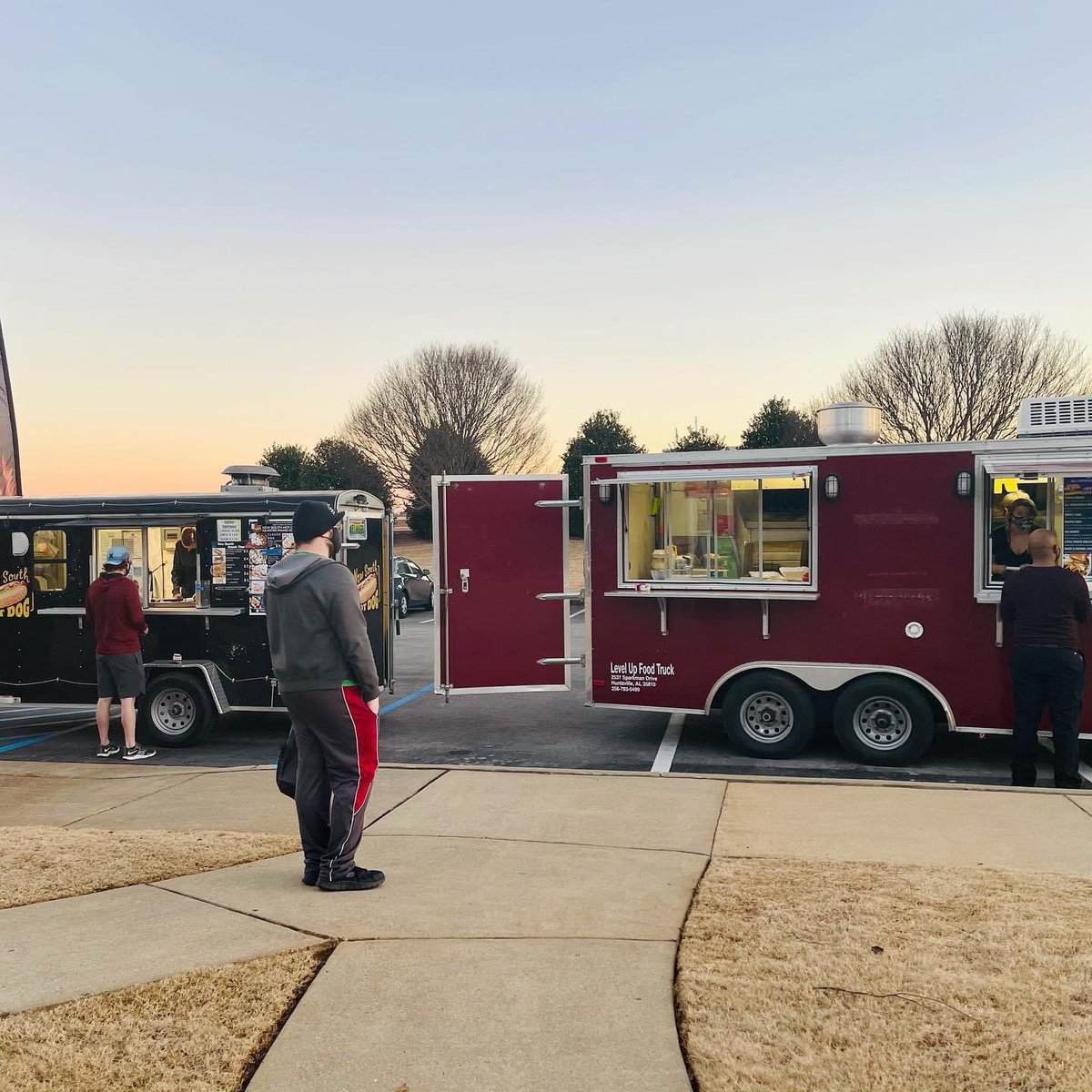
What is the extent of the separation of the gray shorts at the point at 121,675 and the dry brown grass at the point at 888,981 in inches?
240

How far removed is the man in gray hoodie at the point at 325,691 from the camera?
4891 mm

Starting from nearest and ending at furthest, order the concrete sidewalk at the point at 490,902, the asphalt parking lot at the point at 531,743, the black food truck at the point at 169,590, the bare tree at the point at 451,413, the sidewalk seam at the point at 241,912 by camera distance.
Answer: the concrete sidewalk at the point at 490,902 < the sidewalk seam at the point at 241,912 < the asphalt parking lot at the point at 531,743 < the black food truck at the point at 169,590 < the bare tree at the point at 451,413

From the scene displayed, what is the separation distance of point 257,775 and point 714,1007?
17.0 ft

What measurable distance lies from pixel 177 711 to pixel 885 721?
254 inches

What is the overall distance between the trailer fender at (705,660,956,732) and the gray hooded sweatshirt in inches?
188

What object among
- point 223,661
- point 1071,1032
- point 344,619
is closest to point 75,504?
point 223,661

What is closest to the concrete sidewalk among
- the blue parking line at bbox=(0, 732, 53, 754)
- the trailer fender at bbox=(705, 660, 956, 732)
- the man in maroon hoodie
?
the man in maroon hoodie

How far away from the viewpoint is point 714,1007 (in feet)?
12.0

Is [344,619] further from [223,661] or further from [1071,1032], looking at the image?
[223,661]

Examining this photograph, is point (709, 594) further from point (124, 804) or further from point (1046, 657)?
point (124, 804)

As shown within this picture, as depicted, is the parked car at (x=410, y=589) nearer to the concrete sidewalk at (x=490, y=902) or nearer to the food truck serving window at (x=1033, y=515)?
the concrete sidewalk at (x=490, y=902)

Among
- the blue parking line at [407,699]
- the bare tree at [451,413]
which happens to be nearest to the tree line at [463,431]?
the bare tree at [451,413]

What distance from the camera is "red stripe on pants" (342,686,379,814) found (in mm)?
4996

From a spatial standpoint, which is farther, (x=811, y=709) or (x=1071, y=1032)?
(x=811, y=709)
